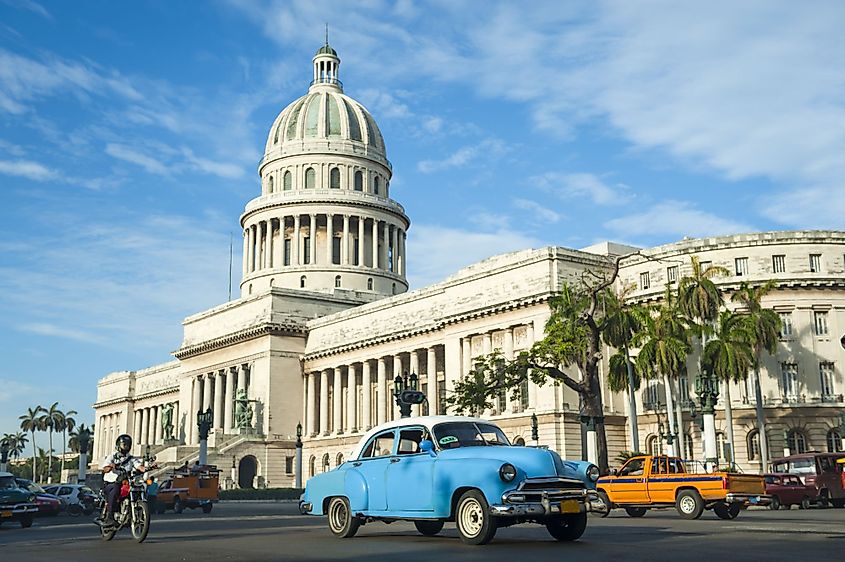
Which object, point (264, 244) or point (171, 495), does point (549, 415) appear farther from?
point (264, 244)

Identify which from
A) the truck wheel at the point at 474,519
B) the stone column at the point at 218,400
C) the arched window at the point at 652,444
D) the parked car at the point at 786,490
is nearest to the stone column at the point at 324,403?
the stone column at the point at 218,400

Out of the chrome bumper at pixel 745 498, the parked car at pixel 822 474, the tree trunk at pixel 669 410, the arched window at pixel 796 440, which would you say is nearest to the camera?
the chrome bumper at pixel 745 498

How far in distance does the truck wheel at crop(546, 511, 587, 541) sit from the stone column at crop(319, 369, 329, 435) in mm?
70687

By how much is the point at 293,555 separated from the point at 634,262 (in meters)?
51.7

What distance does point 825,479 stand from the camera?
36.6 metres

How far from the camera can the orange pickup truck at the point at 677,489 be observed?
85.2 ft

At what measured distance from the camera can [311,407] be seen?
285 feet

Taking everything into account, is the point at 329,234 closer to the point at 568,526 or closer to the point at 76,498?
the point at 76,498

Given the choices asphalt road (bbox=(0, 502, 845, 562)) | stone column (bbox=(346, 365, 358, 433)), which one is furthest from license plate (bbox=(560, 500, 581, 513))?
stone column (bbox=(346, 365, 358, 433))

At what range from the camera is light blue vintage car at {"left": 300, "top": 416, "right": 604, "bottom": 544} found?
1520 centimetres

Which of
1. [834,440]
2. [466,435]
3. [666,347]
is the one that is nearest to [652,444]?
[834,440]

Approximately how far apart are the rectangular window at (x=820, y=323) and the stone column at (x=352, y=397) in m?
39.3

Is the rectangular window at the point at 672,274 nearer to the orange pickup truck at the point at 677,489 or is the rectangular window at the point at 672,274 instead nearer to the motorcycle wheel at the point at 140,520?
the orange pickup truck at the point at 677,489

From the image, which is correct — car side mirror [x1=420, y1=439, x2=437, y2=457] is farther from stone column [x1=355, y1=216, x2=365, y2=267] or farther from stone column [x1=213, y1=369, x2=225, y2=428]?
stone column [x1=355, y1=216, x2=365, y2=267]
